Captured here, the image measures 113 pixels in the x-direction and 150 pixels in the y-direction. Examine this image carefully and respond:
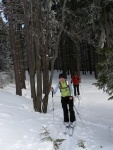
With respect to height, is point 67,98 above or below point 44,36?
below

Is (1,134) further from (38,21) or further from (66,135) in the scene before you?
(38,21)

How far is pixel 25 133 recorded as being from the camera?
8.98 m

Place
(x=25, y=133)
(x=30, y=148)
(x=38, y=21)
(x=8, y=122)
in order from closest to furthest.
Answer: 1. (x=30, y=148)
2. (x=25, y=133)
3. (x=8, y=122)
4. (x=38, y=21)

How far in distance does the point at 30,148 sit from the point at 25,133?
3.62 ft

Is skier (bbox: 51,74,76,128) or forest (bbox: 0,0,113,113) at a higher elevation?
forest (bbox: 0,0,113,113)

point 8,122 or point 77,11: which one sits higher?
point 77,11

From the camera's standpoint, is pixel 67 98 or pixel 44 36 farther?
pixel 44 36

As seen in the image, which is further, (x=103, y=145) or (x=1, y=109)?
(x=1, y=109)

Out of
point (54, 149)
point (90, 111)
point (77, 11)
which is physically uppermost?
point (77, 11)

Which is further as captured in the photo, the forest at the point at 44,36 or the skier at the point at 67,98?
the forest at the point at 44,36

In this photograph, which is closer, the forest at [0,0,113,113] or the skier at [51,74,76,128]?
the skier at [51,74,76,128]

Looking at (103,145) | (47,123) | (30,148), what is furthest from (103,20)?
(30,148)

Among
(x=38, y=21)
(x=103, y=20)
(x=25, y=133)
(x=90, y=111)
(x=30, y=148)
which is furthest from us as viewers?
(x=103, y=20)

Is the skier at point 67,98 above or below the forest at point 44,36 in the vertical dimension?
below
